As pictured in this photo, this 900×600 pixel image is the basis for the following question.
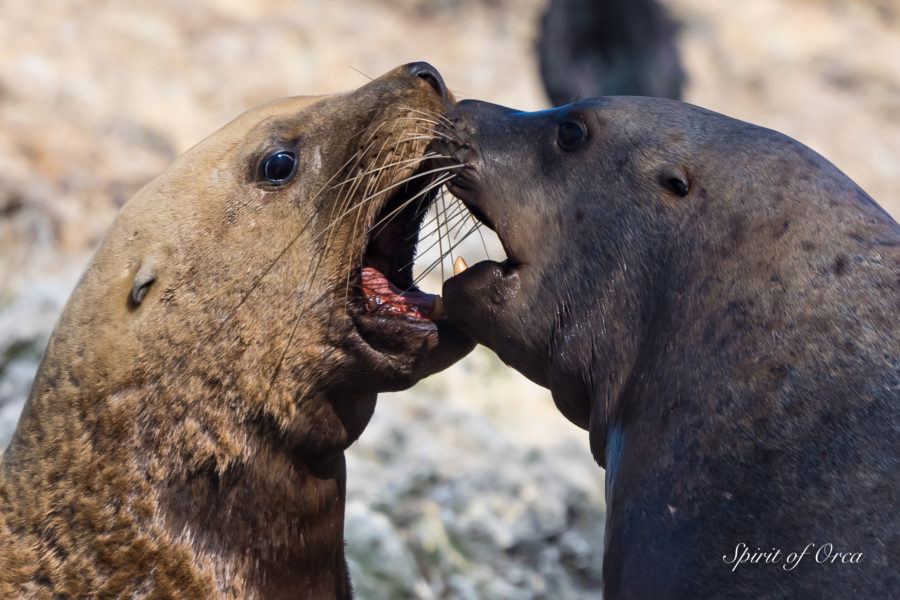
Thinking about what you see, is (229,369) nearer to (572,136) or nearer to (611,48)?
(572,136)

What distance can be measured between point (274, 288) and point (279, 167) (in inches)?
18.5

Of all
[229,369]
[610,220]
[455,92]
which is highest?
[455,92]

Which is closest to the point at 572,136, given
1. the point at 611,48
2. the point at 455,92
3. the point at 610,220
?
the point at 610,220

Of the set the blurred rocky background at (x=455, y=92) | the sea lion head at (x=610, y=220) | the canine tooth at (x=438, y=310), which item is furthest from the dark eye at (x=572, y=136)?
the blurred rocky background at (x=455, y=92)

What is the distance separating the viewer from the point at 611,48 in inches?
411

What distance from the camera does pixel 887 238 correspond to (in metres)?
3.26

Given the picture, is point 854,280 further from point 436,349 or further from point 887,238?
point 436,349

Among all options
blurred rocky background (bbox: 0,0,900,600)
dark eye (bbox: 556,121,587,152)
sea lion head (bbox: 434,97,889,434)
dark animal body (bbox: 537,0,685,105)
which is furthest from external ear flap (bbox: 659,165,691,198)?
dark animal body (bbox: 537,0,685,105)

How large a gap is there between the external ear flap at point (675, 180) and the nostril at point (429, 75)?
106 cm

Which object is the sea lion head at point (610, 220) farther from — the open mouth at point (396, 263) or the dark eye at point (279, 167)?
the dark eye at point (279, 167)

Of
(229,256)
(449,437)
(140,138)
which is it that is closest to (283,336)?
(229,256)

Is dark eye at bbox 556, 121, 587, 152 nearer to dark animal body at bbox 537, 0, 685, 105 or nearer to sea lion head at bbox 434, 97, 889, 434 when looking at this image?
sea lion head at bbox 434, 97, 889, 434

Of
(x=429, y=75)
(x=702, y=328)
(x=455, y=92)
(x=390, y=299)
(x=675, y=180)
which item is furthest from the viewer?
(x=455, y=92)

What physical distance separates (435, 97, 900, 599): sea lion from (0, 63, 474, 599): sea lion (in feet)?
1.08
